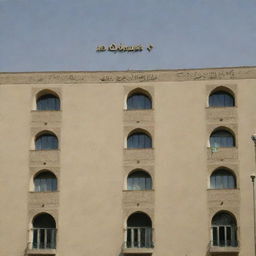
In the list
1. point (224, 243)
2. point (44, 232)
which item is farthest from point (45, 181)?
point (224, 243)

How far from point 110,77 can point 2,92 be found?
8.29 m

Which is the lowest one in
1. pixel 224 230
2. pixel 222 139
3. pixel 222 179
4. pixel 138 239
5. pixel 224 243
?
pixel 224 243

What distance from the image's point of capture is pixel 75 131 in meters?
49.9

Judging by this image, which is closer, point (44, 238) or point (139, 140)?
point (44, 238)

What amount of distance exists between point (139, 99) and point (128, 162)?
16.4 ft

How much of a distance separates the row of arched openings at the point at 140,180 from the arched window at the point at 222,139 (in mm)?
1851

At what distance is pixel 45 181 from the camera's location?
164 feet

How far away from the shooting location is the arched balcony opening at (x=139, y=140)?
49.8 metres

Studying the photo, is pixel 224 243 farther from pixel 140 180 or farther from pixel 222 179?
pixel 140 180

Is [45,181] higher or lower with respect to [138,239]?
higher

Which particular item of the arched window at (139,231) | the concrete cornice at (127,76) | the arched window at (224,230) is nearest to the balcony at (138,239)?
the arched window at (139,231)

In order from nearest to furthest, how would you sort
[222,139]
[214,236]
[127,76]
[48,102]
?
[214,236] → [222,139] → [127,76] → [48,102]

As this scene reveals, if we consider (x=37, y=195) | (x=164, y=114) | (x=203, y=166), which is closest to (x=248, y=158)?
(x=203, y=166)

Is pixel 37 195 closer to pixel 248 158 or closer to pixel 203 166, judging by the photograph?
pixel 203 166
